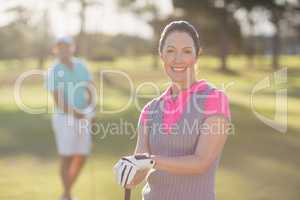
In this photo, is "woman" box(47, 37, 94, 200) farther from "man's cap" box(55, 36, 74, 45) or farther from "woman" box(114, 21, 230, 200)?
"woman" box(114, 21, 230, 200)

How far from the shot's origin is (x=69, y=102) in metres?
7.43

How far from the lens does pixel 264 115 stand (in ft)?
62.8

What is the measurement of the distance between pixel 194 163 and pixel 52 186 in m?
6.29

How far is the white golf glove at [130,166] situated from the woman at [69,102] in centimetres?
483

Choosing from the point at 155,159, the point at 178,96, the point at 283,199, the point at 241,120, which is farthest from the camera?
the point at 241,120

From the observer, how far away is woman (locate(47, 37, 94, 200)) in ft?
24.4

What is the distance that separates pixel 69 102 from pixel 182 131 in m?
4.78

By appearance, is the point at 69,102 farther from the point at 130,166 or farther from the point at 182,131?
the point at 130,166

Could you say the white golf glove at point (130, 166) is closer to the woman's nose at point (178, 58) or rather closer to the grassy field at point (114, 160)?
the woman's nose at point (178, 58)

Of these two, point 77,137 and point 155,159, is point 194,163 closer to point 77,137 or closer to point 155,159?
point 155,159

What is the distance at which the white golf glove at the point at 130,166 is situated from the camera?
102 inches

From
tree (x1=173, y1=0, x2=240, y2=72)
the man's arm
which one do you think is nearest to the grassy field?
the man's arm

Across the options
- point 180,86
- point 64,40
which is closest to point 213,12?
point 64,40

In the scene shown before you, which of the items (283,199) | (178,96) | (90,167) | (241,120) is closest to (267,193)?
(283,199)
